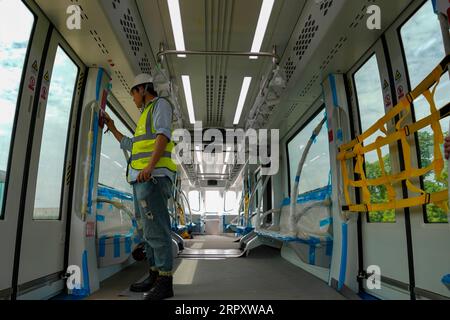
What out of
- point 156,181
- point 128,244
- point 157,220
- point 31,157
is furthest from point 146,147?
point 128,244

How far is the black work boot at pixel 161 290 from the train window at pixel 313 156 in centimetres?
260

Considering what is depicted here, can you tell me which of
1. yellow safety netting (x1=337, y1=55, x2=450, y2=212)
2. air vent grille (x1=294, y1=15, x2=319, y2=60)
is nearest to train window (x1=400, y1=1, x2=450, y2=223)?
yellow safety netting (x1=337, y1=55, x2=450, y2=212)

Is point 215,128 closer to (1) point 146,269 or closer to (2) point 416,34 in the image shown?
(1) point 146,269

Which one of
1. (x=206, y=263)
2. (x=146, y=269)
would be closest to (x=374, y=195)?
(x=206, y=263)

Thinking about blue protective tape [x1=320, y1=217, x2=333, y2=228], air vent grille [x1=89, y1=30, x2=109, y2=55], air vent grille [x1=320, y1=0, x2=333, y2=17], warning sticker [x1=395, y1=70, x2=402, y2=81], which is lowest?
blue protective tape [x1=320, y1=217, x2=333, y2=228]

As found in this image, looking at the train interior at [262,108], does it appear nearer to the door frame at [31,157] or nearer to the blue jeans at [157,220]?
the door frame at [31,157]

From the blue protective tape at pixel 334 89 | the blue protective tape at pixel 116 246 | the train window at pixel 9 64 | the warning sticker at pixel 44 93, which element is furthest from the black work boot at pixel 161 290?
the blue protective tape at pixel 334 89

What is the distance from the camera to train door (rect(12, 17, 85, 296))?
229cm

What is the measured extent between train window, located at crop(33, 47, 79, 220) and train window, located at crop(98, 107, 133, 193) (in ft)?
3.57

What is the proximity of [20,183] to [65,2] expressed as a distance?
4.53 feet

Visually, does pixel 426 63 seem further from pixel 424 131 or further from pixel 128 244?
pixel 128 244

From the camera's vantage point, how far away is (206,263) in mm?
4609

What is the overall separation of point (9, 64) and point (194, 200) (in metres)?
13.8

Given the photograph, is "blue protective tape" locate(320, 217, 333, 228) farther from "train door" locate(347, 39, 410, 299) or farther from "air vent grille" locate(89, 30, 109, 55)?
"air vent grille" locate(89, 30, 109, 55)
